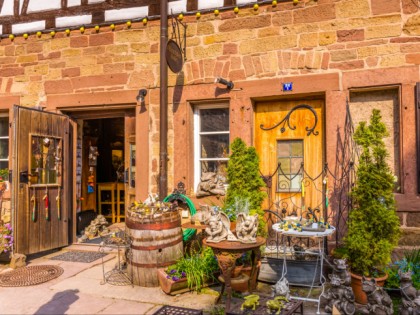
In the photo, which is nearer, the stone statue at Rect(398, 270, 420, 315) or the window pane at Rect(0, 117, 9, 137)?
the stone statue at Rect(398, 270, 420, 315)

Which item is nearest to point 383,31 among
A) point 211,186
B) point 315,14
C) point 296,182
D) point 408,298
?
point 315,14

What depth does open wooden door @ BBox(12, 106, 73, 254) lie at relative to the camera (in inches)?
217

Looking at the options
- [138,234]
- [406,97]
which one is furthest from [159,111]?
[406,97]

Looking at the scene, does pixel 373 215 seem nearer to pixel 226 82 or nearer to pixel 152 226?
pixel 152 226

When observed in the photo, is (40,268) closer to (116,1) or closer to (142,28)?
(142,28)

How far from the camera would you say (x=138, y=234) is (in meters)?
4.41

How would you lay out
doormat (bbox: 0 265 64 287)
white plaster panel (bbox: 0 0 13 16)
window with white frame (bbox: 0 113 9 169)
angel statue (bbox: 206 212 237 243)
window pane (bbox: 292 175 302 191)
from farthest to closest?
window with white frame (bbox: 0 113 9 169), white plaster panel (bbox: 0 0 13 16), window pane (bbox: 292 175 302 191), doormat (bbox: 0 265 64 287), angel statue (bbox: 206 212 237 243)

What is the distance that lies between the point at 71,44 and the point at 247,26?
301cm

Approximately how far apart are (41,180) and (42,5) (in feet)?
10.3

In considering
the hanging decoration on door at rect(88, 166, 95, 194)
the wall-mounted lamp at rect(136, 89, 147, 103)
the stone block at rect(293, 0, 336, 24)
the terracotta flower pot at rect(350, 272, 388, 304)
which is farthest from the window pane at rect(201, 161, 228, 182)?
the hanging decoration on door at rect(88, 166, 95, 194)

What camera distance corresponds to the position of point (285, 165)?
5.50m

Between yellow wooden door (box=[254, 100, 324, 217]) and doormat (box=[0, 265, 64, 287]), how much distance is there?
3.01 m

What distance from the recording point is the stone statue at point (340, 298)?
345cm

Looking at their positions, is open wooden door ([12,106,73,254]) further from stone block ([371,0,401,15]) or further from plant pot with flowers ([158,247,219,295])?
stone block ([371,0,401,15])
